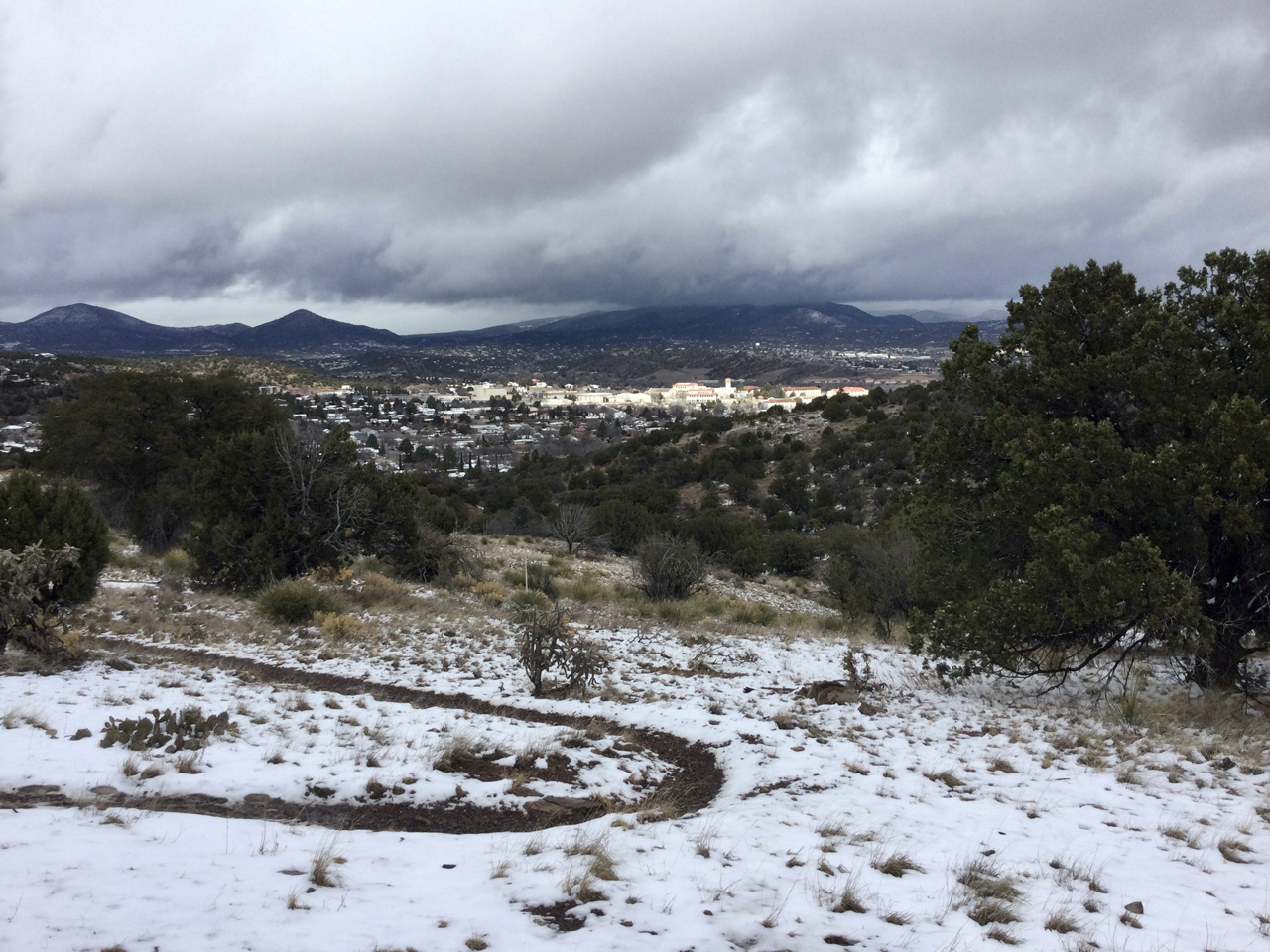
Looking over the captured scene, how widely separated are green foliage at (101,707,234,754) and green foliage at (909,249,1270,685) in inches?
284

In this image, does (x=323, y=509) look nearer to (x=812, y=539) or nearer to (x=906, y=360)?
(x=812, y=539)

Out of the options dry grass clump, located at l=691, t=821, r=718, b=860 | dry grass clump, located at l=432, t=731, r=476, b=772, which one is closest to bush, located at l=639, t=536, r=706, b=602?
dry grass clump, located at l=432, t=731, r=476, b=772

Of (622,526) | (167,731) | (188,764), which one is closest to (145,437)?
(622,526)

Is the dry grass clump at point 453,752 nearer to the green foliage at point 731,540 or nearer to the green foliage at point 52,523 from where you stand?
the green foliage at point 52,523

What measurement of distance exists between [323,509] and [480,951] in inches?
593

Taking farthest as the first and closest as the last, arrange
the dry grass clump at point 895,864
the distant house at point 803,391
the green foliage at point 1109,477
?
the distant house at point 803,391
the green foliage at point 1109,477
the dry grass clump at point 895,864

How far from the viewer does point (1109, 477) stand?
7660mm

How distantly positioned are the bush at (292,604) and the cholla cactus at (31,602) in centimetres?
456

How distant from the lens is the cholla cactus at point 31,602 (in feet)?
24.7

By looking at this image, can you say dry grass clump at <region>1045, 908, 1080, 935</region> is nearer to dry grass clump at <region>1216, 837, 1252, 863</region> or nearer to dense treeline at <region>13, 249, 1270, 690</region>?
dry grass clump at <region>1216, 837, 1252, 863</region>

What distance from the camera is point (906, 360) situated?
4363 inches

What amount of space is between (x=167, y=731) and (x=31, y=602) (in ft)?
11.1

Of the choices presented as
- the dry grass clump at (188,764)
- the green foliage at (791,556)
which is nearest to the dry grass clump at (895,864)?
the dry grass clump at (188,764)

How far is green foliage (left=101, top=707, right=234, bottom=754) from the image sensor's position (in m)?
5.51
